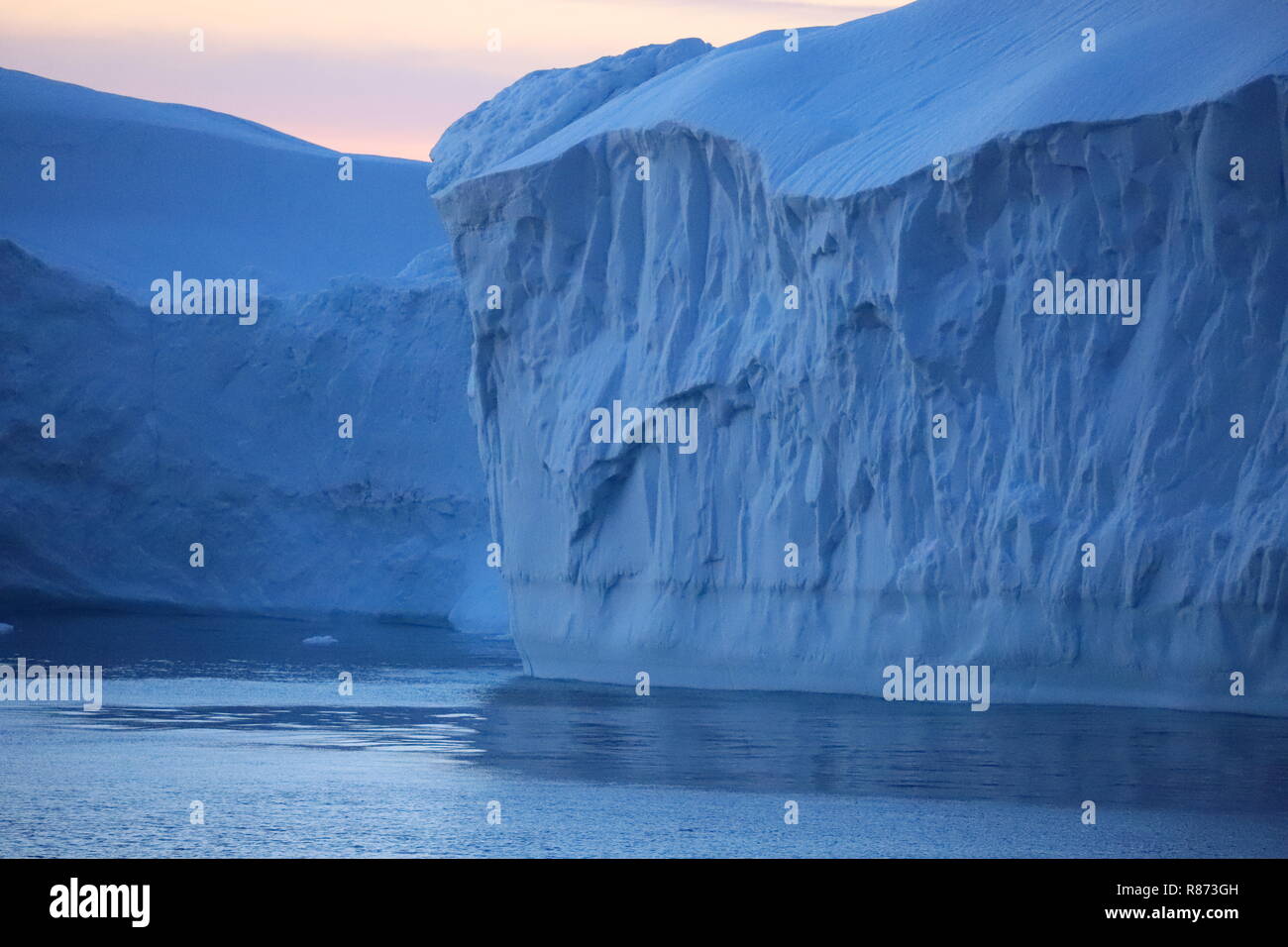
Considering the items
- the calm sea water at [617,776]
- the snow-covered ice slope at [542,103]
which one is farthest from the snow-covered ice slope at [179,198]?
A: the calm sea water at [617,776]

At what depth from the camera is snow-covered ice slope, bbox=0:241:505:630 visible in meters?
32.0

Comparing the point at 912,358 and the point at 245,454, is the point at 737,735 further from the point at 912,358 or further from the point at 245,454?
the point at 245,454

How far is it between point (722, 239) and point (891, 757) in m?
8.00

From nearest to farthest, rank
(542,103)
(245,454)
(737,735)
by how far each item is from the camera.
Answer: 1. (737,735)
2. (542,103)
3. (245,454)

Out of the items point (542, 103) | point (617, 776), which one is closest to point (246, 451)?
point (542, 103)

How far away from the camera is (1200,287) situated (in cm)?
1376

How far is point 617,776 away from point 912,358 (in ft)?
20.2

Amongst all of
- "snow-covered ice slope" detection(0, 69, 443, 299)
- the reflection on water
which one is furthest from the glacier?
the reflection on water

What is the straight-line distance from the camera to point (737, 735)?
42.2ft

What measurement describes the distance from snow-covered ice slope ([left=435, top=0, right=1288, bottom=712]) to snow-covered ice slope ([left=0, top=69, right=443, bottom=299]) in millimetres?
19896

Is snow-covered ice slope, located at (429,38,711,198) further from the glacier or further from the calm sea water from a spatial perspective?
the glacier

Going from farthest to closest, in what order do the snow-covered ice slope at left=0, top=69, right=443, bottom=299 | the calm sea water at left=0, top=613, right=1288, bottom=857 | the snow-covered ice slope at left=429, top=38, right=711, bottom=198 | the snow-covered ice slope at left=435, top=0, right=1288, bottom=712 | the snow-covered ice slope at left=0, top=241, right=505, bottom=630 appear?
1. the snow-covered ice slope at left=0, top=69, right=443, bottom=299
2. the snow-covered ice slope at left=0, top=241, right=505, bottom=630
3. the snow-covered ice slope at left=429, top=38, right=711, bottom=198
4. the snow-covered ice slope at left=435, top=0, right=1288, bottom=712
5. the calm sea water at left=0, top=613, right=1288, bottom=857

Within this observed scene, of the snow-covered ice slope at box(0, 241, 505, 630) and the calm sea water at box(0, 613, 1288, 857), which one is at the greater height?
the snow-covered ice slope at box(0, 241, 505, 630)

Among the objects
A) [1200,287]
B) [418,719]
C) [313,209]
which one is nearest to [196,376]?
[313,209]
